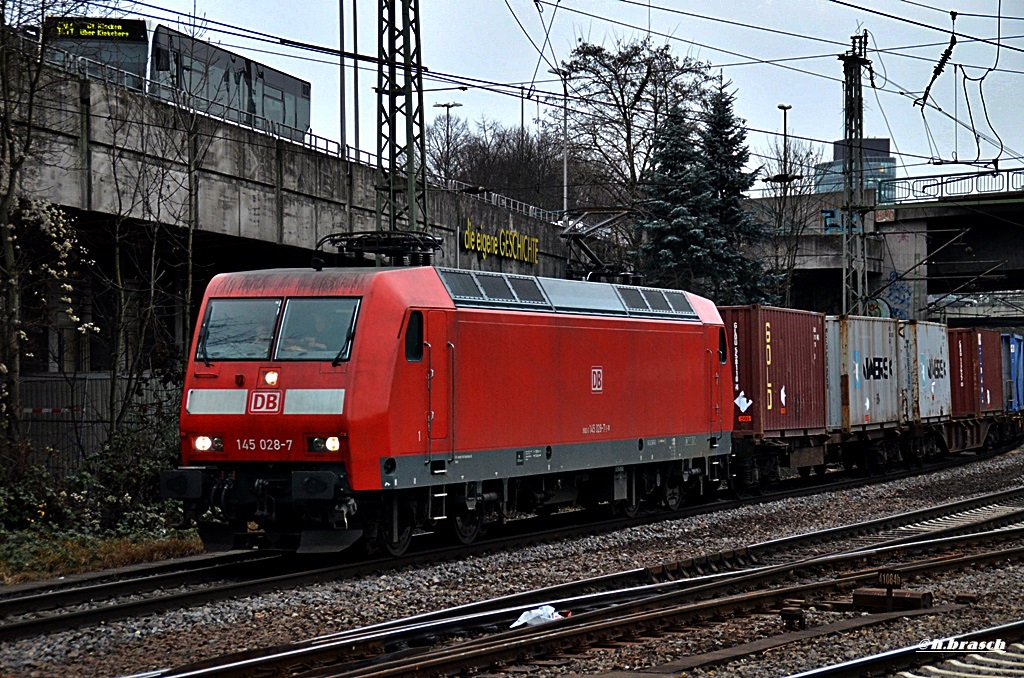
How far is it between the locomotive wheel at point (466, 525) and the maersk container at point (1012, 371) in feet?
89.0

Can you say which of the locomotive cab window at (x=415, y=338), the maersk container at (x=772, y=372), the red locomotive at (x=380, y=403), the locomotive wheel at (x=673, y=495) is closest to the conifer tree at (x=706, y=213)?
the maersk container at (x=772, y=372)

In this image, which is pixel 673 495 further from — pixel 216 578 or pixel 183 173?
pixel 183 173

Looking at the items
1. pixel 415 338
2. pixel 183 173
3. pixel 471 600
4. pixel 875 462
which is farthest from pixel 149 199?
pixel 875 462

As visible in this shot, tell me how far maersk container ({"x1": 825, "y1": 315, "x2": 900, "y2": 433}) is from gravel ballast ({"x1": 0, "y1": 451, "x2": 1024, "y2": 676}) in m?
9.66

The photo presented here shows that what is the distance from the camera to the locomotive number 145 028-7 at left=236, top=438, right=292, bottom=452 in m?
12.7

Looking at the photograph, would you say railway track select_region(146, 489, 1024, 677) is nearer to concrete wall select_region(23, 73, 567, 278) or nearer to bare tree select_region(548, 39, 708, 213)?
concrete wall select_region(23, 73, 567, 278)

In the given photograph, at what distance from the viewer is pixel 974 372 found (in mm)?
34719

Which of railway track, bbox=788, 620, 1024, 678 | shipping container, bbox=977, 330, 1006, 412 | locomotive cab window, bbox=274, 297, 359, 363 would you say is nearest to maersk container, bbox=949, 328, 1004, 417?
shipping container, bbox=977, 330, 1006, 412

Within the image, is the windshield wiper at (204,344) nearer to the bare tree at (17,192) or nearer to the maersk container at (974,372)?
the bare tree at (17,192)

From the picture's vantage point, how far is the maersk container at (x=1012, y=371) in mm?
38031

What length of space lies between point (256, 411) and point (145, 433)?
5626 mm

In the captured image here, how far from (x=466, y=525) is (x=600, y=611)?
198 inches

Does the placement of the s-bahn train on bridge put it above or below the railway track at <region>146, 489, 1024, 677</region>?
above

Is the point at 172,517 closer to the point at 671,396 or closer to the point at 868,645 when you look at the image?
the point at 671,396
